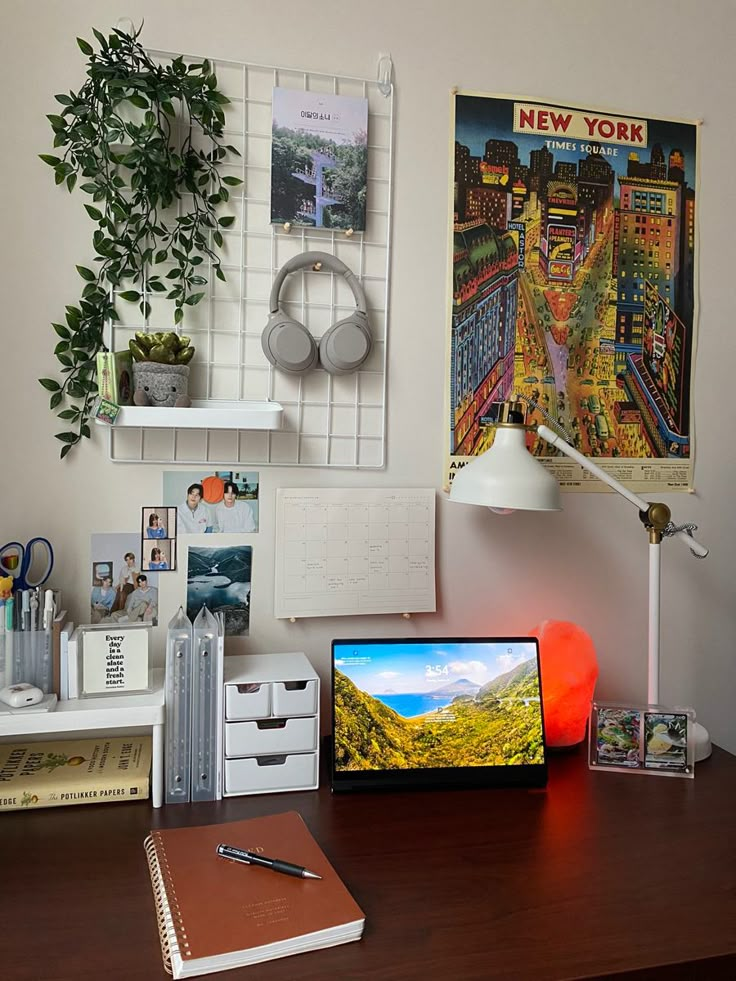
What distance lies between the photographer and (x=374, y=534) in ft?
4.96

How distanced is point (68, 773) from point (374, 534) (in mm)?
638

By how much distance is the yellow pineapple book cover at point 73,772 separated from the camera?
1200 mm

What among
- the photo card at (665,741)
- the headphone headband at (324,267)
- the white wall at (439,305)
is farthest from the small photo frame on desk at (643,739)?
the headphone headband at (324,267)

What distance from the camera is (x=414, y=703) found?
1.35 metres

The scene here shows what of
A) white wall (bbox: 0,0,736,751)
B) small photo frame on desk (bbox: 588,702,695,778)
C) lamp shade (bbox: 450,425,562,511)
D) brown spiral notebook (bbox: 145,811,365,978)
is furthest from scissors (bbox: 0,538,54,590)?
small photo frame on desk (bbox: 588,702,695,778)

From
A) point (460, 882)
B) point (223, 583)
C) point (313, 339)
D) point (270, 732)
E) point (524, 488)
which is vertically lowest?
point (460, 882)

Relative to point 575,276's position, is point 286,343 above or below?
below

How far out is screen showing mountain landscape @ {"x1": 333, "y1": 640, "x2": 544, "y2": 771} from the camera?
1.32m

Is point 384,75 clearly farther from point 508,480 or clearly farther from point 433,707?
point 433,707

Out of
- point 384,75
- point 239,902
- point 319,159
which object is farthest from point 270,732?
point 384,75

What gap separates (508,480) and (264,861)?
670 millimetres

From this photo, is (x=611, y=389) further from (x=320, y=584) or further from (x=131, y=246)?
(x=131, y=246)

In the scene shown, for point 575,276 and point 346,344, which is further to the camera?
point 575,276

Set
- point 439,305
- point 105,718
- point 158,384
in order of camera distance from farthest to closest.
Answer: point 439,305 → point 158,384 → point 105,718
